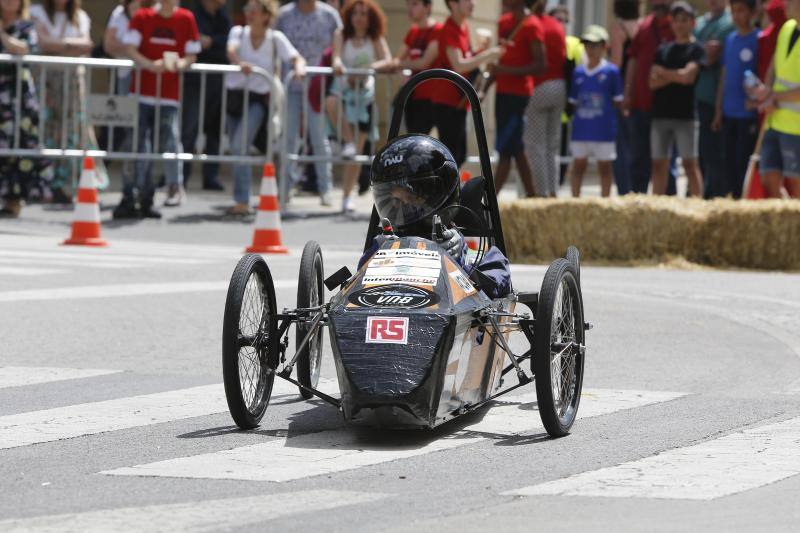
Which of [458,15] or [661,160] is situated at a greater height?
[458,15]

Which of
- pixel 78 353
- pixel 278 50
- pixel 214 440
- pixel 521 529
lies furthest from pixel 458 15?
pixel 521 529

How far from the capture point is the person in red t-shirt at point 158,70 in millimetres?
16578

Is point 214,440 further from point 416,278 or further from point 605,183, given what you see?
point 605,183

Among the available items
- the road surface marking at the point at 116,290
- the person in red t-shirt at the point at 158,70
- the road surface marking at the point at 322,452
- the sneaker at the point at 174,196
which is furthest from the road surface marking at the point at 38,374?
the sneaker at the point at 174,196

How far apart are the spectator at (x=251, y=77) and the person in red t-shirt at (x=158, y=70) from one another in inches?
18.8

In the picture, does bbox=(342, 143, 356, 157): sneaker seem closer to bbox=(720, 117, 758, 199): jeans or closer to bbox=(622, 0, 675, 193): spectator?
bbox=(622, 0, 675, 193): spectator

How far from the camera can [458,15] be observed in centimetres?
1619

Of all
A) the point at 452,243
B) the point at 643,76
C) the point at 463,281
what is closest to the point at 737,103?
the point at 643,76

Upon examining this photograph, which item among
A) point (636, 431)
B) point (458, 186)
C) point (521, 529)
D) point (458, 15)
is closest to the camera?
point (521, 529)

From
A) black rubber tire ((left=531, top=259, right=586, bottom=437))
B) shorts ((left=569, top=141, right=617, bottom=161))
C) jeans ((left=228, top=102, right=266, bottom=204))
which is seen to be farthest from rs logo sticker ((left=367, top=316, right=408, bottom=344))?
shorts ((left=569, top=141, right=617, bottom=161))

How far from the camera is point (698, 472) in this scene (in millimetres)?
5969

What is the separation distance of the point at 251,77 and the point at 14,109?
88.5 inches

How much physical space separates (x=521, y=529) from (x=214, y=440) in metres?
1.86

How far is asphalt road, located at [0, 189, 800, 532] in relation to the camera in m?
5.29
